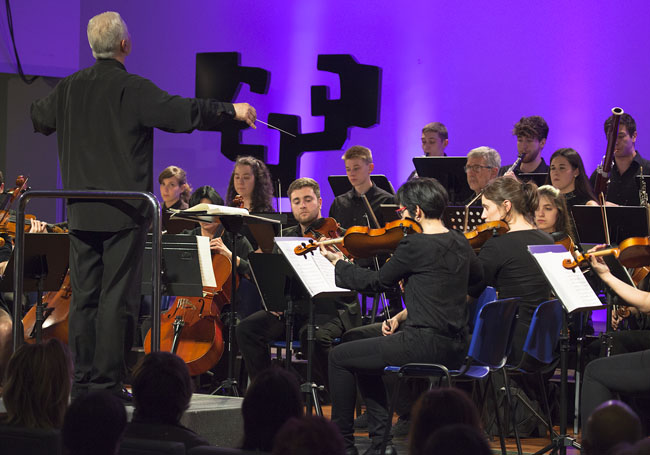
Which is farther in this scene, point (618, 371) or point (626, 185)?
point (626, 185)

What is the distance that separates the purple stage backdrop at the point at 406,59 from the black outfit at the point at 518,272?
2895mm

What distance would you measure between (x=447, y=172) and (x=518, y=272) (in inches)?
58.8

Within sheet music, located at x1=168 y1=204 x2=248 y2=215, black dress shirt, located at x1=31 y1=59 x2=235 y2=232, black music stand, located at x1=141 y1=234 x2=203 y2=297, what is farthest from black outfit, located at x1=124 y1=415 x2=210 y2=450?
black music stand, located at x1=141 y1=234 x2=203 y2=297

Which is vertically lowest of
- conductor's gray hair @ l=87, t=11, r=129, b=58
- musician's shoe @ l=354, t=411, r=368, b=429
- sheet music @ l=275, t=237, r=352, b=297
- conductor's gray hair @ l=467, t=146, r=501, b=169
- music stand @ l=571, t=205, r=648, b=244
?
musician's shoe @ l=354, t=411, r=368, b=429

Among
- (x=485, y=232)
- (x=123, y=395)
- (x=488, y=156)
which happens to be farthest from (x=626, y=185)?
(x=123, y=395)

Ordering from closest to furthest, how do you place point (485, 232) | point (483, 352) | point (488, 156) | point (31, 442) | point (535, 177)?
1. point (31, 442)
2. point (483, 352)
3. point (485, 232)
4. point (535, 177)
5. point (488, 156)

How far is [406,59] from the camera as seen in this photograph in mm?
7984

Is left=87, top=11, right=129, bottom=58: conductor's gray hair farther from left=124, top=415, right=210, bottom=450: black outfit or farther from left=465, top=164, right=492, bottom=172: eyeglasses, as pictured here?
left=465, top=164, right=492, bottom=172: eyeglasses

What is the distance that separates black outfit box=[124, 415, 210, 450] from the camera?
2.27m

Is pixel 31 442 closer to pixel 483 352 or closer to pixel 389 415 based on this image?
pixel 389 415

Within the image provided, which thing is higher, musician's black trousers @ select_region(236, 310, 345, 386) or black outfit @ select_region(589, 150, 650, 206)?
black outfit @ select_region(589, 150, 650, 206)

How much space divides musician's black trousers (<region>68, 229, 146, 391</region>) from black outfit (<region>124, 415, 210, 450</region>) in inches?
46.9

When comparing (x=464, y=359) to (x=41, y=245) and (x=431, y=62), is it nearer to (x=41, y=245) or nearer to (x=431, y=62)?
(x=41, y=245)

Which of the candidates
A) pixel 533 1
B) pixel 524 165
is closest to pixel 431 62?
pixel 533 1
